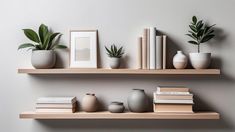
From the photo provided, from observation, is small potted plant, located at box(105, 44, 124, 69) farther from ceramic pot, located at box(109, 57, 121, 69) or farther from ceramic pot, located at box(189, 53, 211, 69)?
ceramic pot, located at box(189, 53, 211, 69)

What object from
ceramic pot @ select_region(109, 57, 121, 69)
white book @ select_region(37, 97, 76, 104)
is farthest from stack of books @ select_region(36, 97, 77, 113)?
ceramic pot @ select_region(109, 57, 121, 69)

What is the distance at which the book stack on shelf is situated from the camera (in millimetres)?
2082

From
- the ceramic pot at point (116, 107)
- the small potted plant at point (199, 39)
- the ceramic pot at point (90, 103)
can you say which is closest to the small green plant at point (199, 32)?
the small potted plant at point (199, 39)

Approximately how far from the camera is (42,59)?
6.84 feet

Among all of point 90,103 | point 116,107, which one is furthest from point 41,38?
point 116,107

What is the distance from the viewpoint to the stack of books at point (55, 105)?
2079mm

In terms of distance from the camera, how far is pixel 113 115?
2053 millimetres

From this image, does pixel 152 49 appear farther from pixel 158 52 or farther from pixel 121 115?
pixel 121 115

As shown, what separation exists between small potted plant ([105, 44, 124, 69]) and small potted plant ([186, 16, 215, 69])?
0.51m

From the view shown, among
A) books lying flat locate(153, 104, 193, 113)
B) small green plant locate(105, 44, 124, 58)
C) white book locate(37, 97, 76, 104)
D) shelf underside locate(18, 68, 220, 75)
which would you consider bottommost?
books lying flat locate(153, 104, 193, 113)

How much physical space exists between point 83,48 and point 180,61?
716 millimetres

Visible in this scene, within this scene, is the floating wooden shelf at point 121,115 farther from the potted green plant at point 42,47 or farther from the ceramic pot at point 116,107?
the potted green plant at point 42,47
